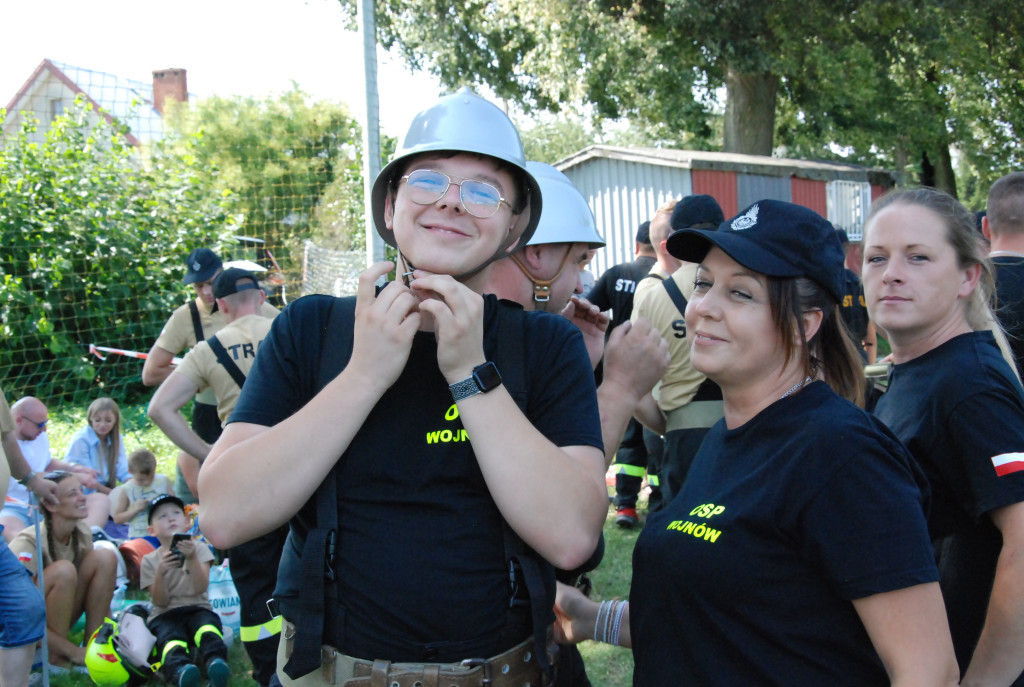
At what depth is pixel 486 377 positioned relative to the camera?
62.9 inches

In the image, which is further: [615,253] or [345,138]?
[615,253]

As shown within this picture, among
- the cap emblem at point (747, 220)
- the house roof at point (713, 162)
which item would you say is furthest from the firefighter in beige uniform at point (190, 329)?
the house roof at point (713, 162)

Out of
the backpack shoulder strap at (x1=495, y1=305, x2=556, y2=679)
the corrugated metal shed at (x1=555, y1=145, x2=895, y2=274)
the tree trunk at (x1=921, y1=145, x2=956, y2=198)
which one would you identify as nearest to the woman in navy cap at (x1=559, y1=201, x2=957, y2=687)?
the backpack shoulder strap at (x1=495, y1=305, x2=556, y2=679)

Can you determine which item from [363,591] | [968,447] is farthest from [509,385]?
[968,447]

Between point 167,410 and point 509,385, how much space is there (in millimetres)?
4212

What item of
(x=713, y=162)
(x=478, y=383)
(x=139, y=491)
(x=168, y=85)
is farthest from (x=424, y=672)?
(x=168, y=85)

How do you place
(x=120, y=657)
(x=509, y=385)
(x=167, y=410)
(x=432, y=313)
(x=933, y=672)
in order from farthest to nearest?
1. (x=167, y=410)
2. (x=120, y=657)
3. (x=509, y=385)
4. (x=432, y=313)
5. (x=933, y=672)

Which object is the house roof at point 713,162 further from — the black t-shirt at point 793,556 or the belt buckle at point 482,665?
the belt buckle at point 482,665

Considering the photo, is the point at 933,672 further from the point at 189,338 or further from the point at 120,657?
the point at 189,338

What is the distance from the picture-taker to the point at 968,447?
6.56 ft

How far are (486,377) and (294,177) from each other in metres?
16.6

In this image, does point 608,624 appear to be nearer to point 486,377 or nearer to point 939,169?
point 486,377

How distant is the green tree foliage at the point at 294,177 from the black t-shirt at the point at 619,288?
8.19 m

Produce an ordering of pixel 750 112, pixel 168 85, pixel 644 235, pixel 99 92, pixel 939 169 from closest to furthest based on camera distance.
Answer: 1. pixel 644 235
2. pixel 99 92
3. pixel 750 112
4. pixel 939 169
5. pixel 168 85
